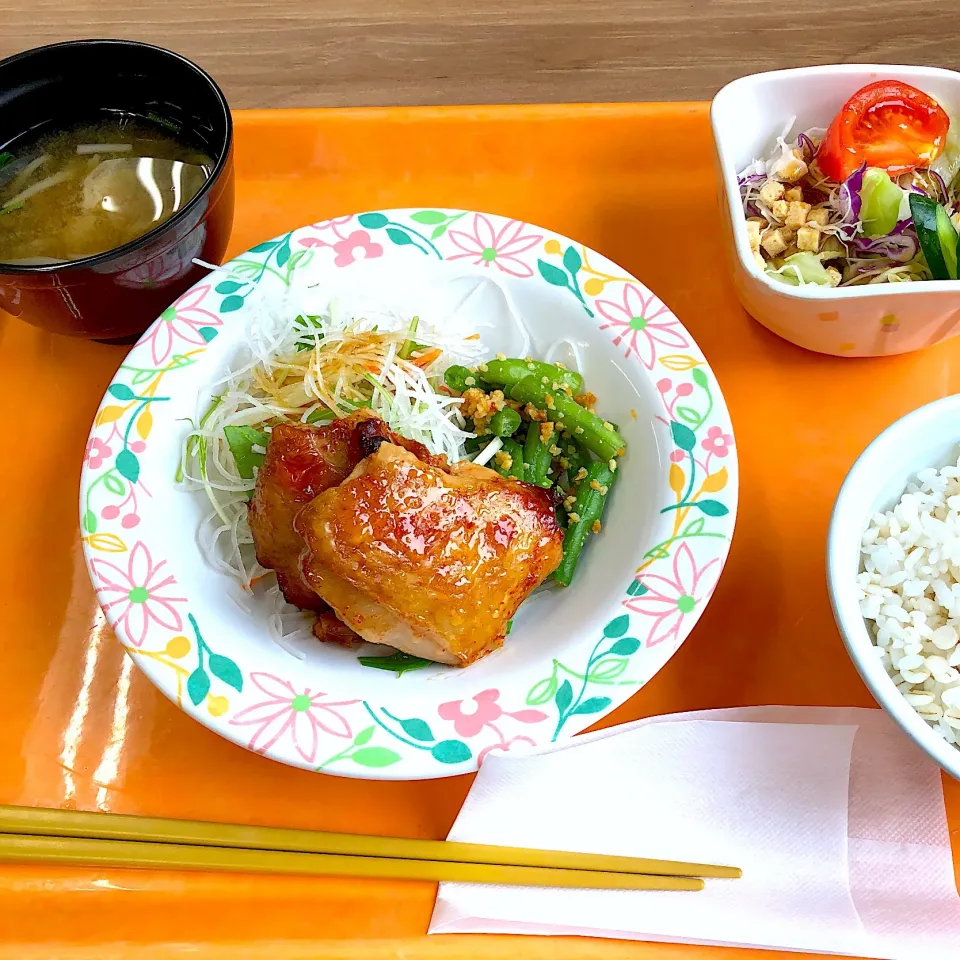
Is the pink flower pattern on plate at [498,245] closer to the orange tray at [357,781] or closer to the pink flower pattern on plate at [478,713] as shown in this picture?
the orange tray at [357,781]

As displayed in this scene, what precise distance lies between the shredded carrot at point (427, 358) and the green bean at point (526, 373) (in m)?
0.13

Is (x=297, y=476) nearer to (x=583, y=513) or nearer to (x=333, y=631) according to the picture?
(x=333, y=631)

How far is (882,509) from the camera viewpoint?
168 cm

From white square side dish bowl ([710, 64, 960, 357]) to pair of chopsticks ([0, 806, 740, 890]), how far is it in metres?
1.13

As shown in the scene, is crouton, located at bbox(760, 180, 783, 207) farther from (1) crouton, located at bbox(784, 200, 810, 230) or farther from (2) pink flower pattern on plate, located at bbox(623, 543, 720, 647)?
(2) pink flower pattern on plate, located at bbox(623, 543, 720, 647)

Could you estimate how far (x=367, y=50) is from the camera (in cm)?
286

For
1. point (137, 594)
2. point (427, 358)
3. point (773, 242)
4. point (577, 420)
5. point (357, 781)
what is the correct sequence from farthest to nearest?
point (773, 242) → point (427, 358) → point (577, 420) → point (357, 781) → point (137, 594)

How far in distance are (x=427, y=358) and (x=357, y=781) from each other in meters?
0.89

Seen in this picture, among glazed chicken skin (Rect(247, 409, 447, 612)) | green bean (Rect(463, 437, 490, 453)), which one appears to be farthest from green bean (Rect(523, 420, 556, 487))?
glazed chicken skin (Rect(247, 409, 447, 612))

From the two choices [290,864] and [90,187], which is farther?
[90,187]

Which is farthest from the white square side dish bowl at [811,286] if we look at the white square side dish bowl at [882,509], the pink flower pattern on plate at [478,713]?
the pink flower pattern on plate at [478,713]

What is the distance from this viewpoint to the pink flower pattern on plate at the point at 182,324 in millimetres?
Answer: 1808

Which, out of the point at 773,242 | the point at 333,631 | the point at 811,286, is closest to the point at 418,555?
the point at 333,631

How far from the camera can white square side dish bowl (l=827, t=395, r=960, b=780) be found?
135 centimetres
